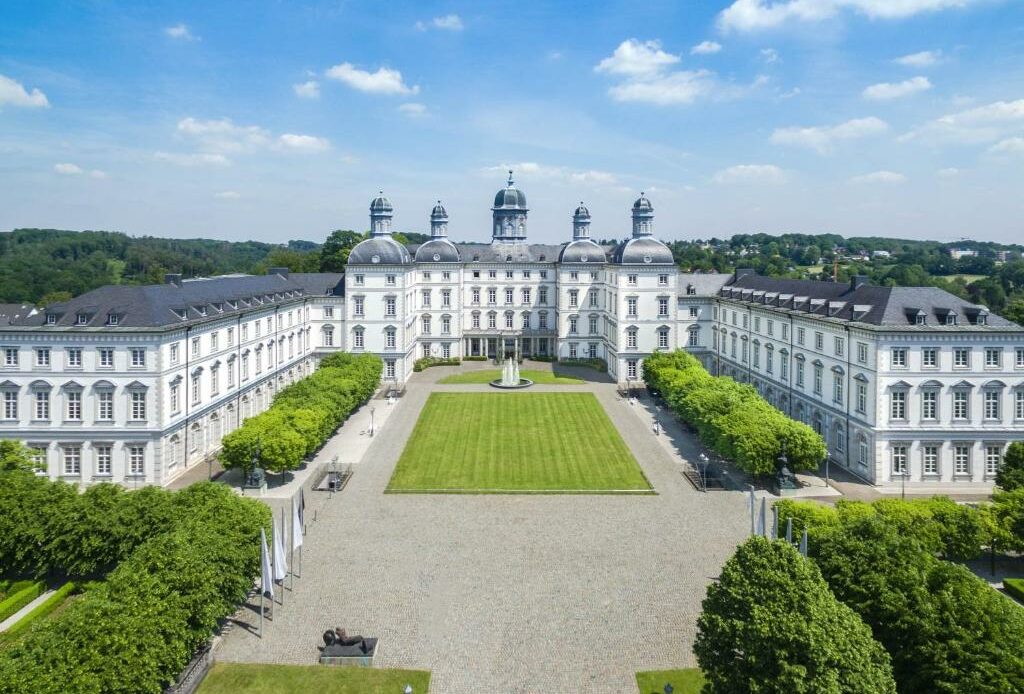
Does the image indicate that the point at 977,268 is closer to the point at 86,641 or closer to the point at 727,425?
the point at 727,425

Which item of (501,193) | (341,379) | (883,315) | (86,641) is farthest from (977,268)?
(86,641)

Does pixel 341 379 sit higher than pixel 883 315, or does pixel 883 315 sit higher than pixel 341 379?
pixel 883 315

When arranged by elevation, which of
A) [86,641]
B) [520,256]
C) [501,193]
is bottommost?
[86,641]

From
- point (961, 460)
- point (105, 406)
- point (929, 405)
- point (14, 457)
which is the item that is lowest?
point (961, 460)

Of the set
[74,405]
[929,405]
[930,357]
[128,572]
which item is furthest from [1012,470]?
[74,405]

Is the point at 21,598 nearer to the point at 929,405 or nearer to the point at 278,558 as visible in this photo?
the point at 278,558

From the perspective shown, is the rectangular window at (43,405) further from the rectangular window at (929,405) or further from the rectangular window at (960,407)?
the rectangular window at (960,407)
